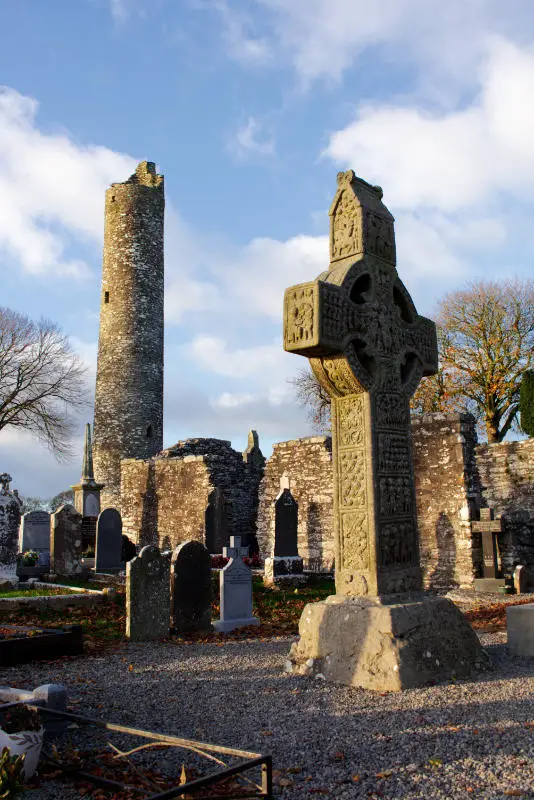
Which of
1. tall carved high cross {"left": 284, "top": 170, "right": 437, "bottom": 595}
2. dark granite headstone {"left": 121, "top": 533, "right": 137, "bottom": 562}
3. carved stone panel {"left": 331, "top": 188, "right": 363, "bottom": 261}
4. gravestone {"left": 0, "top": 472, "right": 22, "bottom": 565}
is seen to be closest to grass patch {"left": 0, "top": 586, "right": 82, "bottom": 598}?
gravestone {"left": 0, "top": 472, "right": 22, "bottom": 565}

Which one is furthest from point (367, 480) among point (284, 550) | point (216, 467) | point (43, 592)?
point (216, 467)

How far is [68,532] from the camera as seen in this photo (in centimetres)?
1487

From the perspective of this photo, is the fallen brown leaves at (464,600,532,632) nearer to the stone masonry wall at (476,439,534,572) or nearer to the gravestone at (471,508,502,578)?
the gravestone at (471,508,502,578)

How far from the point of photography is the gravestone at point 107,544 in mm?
15422

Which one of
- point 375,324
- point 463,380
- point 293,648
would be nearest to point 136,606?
point 293,648

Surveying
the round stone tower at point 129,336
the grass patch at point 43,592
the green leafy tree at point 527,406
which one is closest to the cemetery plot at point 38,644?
the grass patch at point 43,592

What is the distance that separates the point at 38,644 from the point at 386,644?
3.55 metres

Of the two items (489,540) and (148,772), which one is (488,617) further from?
(148,772)

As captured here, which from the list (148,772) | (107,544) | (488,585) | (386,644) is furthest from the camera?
(107,544)

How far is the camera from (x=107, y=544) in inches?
612

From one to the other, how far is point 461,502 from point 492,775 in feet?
32.2

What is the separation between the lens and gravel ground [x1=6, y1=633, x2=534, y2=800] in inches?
122

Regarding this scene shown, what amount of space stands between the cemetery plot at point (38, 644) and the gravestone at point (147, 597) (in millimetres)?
1006

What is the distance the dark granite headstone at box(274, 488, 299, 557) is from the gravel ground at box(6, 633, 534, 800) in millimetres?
7790
